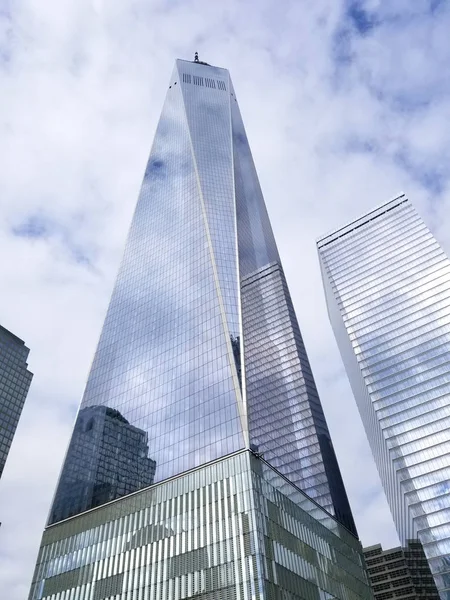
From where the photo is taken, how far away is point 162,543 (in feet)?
187

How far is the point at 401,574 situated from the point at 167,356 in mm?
102135

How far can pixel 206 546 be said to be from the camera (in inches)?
2089

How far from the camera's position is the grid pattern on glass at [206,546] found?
50.8 m

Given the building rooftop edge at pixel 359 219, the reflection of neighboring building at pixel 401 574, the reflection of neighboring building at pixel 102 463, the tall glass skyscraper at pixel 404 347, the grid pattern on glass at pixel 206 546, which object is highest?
the building rooftop edge at pixel 359 219

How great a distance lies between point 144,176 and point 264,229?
118 ft

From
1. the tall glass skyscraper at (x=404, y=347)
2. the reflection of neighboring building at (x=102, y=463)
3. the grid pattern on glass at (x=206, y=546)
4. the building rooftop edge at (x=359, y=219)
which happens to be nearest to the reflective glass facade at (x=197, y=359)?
the reflection of neighboring building at (x=102, y=463)

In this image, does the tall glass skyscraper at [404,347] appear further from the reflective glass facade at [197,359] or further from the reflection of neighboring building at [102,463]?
the reflection of neighboring building at [102,463]

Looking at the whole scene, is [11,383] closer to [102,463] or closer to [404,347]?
[102,463]

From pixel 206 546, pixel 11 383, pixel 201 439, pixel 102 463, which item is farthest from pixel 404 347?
pixel 11 383

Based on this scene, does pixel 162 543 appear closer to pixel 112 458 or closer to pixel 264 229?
pixel 112 458

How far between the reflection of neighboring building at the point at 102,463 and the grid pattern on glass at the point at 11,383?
72.7 m

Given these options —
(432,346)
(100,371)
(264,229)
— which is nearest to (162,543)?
(100,371)

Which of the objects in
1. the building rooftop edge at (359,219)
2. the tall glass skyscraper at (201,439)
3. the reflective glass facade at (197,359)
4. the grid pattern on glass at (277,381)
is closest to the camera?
the tall glass skyscraper at (201,439)

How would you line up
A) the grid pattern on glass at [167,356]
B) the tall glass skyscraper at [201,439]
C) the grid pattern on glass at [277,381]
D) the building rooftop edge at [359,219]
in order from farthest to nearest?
the building rooftop edge at [359,219]
the grid pattern on glass at [277,381]
the grid pattern on glass at [167,356]
the tall glass skyscraper at [201,439]
